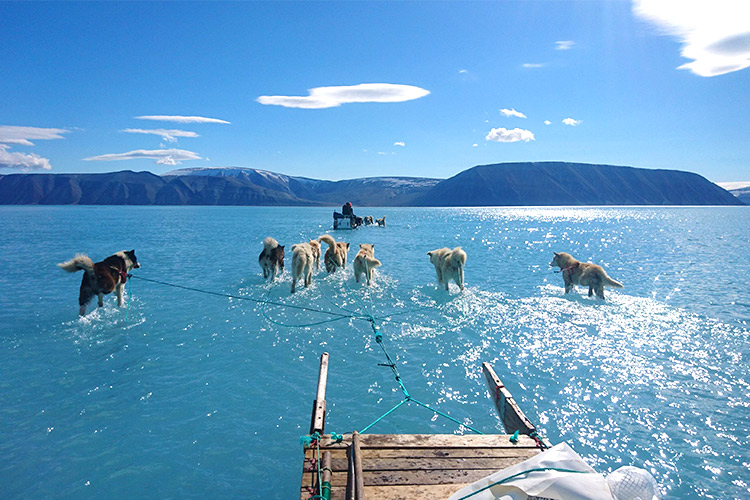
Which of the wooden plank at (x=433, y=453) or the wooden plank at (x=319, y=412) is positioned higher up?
the wooden plank at (x=319, y=412)

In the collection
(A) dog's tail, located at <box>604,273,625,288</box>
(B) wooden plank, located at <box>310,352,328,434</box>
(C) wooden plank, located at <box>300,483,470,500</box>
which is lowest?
(C) wooden plank, located at <box>300,483,470,500</box>

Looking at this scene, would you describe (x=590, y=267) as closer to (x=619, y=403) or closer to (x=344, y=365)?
(x=619, y=403)

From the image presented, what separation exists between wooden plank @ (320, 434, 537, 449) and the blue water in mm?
1089

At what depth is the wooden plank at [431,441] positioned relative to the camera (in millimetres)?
4867

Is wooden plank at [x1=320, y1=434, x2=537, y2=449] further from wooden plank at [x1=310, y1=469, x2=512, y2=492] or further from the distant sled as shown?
the distant sled

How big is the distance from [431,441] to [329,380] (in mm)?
3495

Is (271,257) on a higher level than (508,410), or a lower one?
higher

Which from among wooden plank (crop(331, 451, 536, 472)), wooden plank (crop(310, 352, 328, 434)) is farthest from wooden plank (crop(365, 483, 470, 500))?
wooden plank (crop(310, 352, 328, 434))

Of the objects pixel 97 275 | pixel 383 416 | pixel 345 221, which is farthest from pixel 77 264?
pixel 345 221

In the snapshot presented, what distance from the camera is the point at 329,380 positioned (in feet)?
26.3

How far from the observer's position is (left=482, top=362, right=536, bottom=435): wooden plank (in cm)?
534

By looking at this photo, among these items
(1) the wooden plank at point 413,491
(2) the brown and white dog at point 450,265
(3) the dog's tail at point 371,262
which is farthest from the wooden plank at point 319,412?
(3) the dog's tail at point 371,262

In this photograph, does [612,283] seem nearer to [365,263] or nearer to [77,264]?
[365,263]

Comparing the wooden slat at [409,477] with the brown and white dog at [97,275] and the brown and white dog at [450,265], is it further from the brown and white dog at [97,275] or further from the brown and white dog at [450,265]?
the brown and white dog at [97,275]
